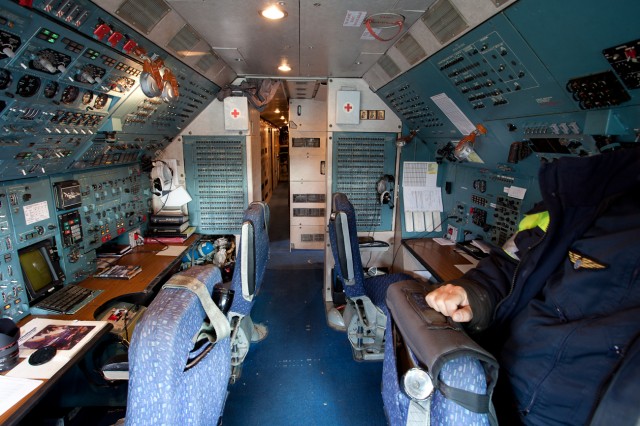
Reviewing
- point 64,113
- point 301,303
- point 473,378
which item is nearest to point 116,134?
point 64,113

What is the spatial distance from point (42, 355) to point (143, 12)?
2008 mm

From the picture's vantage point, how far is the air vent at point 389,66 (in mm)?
2806

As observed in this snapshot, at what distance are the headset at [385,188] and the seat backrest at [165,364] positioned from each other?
3.14m

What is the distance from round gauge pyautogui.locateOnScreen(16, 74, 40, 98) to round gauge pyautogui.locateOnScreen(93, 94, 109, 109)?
20.7 inches

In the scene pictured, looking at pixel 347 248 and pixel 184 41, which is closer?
pixel 184 41

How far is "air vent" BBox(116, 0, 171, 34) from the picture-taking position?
1713 millimetres

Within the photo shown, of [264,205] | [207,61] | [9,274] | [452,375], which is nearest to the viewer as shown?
[452,375]

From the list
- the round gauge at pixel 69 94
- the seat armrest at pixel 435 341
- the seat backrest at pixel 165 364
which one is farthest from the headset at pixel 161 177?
the seat armrest at pixel 435 341

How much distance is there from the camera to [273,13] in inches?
76.4

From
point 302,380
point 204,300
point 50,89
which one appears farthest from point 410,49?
point 302,380

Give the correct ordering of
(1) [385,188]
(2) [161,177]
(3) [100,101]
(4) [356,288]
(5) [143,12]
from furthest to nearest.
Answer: (1) [385,188]
(2) [161,177]
(4) [356,288]
(3) [100,101]
(5) [143,12]

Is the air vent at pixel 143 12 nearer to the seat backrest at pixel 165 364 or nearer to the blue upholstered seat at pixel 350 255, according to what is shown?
the seat backrest at pixel 165 364

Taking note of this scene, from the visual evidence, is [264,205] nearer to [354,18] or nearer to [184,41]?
[184,41]

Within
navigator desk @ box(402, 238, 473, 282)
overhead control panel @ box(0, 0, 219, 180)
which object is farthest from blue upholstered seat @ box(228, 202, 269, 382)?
navigator desk @ box(402, 238, 473, 282)
